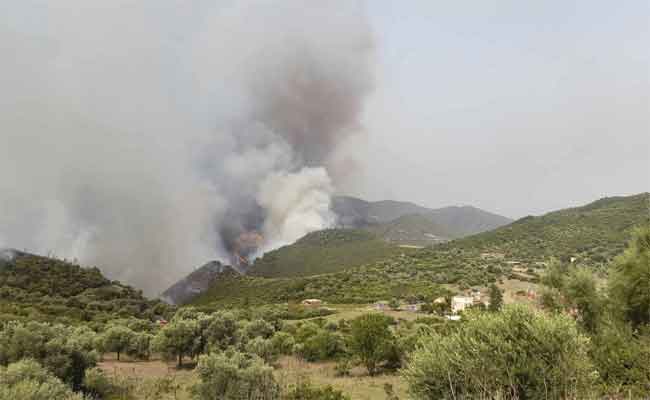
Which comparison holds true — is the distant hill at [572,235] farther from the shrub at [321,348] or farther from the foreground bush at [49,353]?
the foreground bush at [49,353]

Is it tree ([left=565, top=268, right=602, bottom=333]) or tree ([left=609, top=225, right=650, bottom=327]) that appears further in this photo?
tree ([left=565, top=268, right=602, bottom=333])

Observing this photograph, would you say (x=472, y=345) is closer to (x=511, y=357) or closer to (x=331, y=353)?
(x=511, y=357)

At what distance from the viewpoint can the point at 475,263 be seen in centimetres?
8656

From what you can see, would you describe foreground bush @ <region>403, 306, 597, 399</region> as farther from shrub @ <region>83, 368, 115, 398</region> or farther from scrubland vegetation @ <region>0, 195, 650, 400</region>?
shrub @ <region>83, 368, 115, 398</region>

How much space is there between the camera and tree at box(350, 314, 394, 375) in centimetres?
2330

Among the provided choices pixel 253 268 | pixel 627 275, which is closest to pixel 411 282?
pixel 627 275

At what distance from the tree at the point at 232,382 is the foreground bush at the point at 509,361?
662 cm

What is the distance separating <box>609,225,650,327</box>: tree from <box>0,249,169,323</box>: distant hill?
5598 centimetres

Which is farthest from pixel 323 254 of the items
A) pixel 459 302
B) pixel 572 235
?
pixel 459 302

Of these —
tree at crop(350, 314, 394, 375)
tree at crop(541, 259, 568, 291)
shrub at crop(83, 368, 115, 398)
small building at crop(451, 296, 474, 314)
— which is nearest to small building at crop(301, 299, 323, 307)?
small building at crop(451, 296, 474, 314)

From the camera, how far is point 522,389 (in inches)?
335

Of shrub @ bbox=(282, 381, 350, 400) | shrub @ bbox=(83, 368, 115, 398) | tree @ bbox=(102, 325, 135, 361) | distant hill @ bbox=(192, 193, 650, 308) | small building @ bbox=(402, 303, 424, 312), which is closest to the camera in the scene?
shrub @ bbox=(282, 381, 350, 400)

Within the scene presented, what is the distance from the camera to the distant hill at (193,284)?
115312mm

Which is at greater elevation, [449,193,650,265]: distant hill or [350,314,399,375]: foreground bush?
[449,193,650,265]: distant hill
